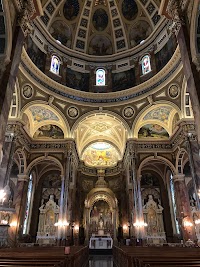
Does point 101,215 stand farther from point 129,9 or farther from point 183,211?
point 129,9

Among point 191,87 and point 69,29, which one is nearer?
point 191,87

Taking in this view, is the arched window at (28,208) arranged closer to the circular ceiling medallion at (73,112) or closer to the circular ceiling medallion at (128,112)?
the circular ceiling medallion at (73,112)

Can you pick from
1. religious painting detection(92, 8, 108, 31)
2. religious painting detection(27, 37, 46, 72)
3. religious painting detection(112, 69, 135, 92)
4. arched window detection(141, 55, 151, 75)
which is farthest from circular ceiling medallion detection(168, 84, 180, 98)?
religious painting detection(92, 8, 108, 31)

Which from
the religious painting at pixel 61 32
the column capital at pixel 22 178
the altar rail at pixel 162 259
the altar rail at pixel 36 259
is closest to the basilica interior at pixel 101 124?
the column capital at pixel 22 178

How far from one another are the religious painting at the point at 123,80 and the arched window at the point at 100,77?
3.87 feet

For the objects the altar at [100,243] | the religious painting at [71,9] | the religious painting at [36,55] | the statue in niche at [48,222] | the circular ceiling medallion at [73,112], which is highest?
the religious painting at [71,9]

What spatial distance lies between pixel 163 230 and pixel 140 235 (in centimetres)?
Result: 722

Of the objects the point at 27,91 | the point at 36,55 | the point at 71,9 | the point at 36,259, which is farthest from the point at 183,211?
the point at 71,9

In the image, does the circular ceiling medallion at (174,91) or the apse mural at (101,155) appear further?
the apse mural at (101,155)

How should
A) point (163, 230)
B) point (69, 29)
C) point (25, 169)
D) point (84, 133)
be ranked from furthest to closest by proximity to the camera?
1. point (84, 133)
2. point (69, 29)
3. point (163, 230)
4. point (25, 169)

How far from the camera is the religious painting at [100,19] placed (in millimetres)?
26284

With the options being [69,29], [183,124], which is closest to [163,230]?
[183,124]

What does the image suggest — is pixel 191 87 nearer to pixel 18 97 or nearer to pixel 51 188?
pixel 18 97

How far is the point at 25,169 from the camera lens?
21.0m
